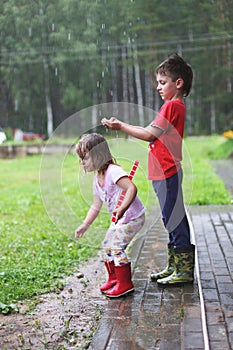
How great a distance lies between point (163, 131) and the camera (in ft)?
9.76

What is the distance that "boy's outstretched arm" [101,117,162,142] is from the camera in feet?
9.17

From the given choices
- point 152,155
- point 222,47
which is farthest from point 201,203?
point 222,47

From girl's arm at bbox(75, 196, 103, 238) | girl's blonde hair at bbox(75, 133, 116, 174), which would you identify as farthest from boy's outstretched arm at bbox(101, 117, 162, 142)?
girl's arm at bbox(75, 196, 103, 238)

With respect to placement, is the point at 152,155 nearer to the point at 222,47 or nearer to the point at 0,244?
the point at 0,244

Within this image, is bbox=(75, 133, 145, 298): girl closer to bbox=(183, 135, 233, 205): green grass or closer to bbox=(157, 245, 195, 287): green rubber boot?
bbox=(157, 245, 195, 287): green rubber boot

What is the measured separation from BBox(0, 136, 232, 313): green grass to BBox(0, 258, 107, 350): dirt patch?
5.9 inches

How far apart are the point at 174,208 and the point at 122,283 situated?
539 millimetres

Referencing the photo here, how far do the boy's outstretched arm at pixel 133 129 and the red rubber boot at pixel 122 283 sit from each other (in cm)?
76

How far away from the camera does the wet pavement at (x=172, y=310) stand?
2320mm

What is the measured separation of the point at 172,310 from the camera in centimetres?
271

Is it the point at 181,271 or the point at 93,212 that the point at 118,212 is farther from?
the point at 181,271

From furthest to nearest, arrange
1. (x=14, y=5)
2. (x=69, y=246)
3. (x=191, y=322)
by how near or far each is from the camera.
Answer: (x=14, y=5) < (x=69, y=246) < (x=191, y=322)

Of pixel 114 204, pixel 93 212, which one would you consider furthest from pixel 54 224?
pixel 114 204

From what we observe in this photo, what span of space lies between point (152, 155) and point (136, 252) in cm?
124
